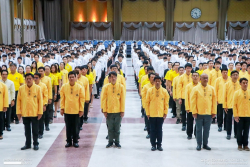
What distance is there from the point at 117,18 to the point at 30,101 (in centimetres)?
3040

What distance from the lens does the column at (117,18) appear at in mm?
36906

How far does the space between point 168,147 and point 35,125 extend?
2.98 meters

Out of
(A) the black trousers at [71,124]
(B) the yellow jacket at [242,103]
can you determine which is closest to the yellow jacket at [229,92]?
(B) the yellow jacket at [242,103]

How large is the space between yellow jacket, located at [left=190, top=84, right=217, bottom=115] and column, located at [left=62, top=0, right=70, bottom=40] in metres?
31.3

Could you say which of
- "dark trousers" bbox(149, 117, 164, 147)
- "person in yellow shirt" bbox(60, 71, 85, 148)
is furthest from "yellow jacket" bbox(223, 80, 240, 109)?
"person in yellow shirt" bbox(60, 71, 85, 148)

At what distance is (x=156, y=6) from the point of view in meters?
38.7

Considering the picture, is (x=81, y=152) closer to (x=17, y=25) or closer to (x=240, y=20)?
(x=17, y=25)

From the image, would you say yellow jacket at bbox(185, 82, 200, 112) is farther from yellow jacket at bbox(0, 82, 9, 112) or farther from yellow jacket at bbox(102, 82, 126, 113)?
yellow jacket at bbox(0, 82, 9, 112)

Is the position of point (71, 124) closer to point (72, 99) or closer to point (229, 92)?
point (72, 99)

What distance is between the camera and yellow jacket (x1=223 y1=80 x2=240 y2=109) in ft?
27.5

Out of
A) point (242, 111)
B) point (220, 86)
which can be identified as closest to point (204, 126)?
point (242, 111)

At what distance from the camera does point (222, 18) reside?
37.1 m

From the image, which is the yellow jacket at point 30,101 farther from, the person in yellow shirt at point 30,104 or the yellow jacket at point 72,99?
the yellow jacket at point 72,99

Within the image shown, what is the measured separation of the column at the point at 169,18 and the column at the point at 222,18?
201 inches
